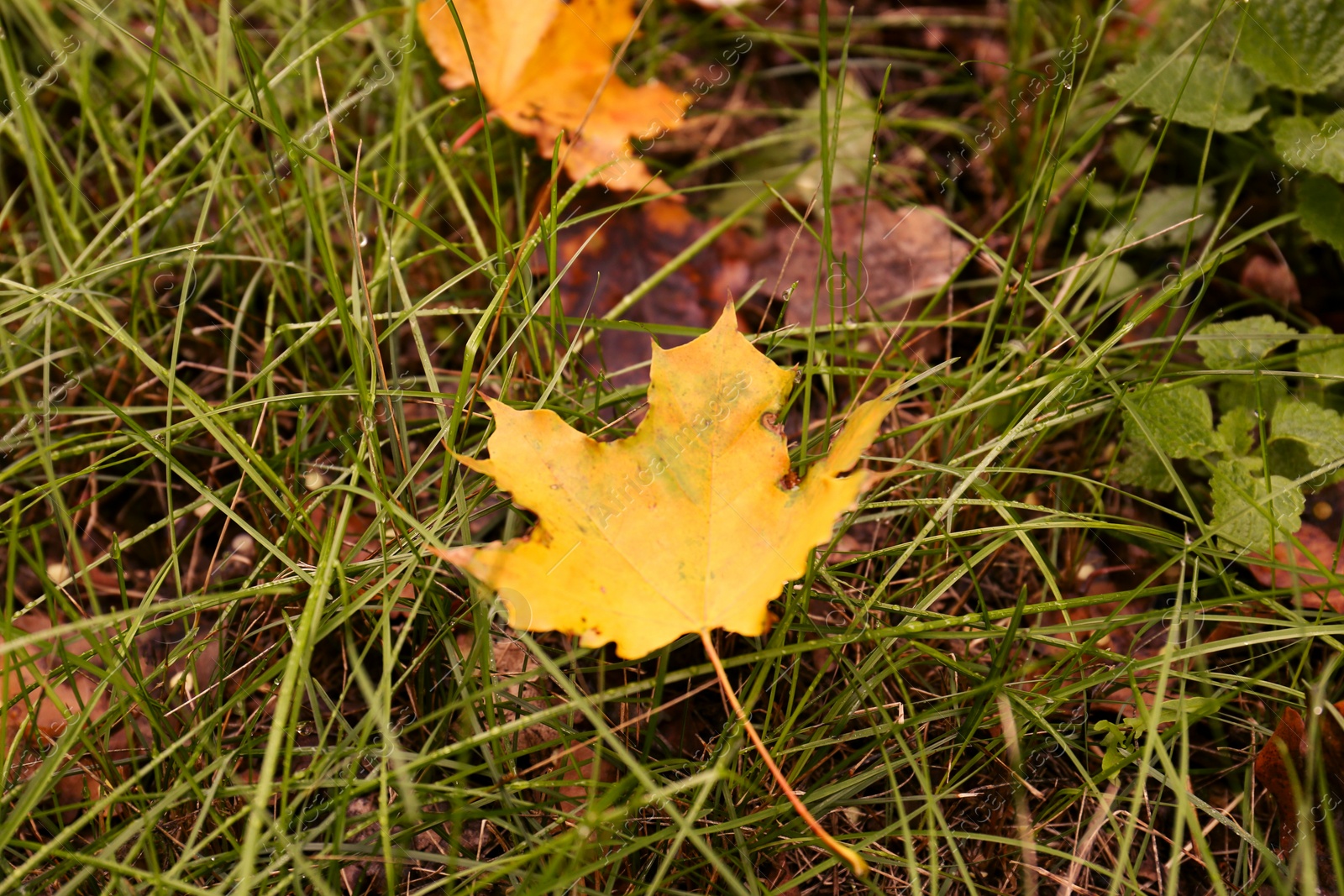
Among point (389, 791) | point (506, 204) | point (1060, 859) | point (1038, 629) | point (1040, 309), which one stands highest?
Answer: point (506, 204)

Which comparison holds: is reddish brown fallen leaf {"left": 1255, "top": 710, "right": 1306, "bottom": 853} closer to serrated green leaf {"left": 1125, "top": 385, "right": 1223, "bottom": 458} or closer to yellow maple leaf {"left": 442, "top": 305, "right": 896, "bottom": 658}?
serrated green leaf {"left": 1125, "top": 385, "right": 1223, "bottom": 458}

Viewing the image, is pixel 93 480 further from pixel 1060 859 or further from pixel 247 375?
pixel 1060 859

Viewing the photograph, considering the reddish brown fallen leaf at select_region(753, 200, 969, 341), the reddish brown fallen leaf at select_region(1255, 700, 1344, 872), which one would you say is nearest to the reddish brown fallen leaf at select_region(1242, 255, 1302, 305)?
the reddish brown fallen leaf at select_region(753, 200, 969, 341)

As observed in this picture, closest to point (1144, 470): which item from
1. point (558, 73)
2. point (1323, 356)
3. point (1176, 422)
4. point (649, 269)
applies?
point (1176, 422)

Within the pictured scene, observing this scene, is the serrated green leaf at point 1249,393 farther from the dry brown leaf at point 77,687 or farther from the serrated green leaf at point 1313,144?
the dry brown leaf at point 77,687

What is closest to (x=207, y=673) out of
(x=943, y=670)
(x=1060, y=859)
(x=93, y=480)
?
(x=93, y=480)

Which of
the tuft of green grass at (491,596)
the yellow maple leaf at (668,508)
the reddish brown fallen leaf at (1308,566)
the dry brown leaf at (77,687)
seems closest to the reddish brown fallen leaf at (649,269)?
the tuft of green grass at (491,596)
